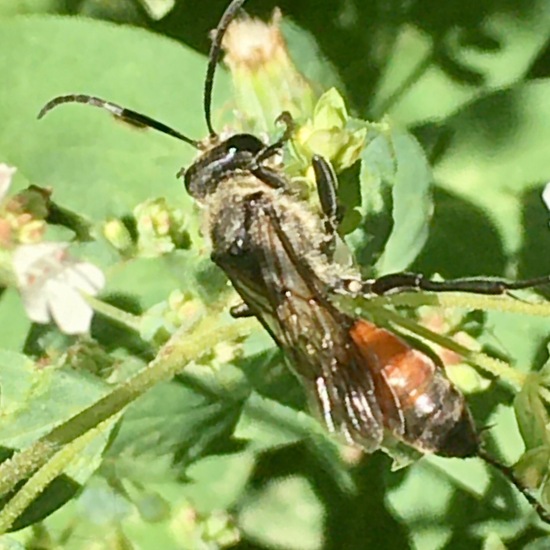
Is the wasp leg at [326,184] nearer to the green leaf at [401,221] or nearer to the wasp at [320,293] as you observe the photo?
the wasp at [320,293]

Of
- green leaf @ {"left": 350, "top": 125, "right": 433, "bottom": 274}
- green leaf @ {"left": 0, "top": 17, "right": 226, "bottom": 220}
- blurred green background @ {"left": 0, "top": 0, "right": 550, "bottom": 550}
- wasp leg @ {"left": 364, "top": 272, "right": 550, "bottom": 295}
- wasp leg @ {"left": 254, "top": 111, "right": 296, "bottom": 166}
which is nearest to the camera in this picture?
wasp leg @ {"left": 364, "top": 272, "right": 550, "bottom": 295}

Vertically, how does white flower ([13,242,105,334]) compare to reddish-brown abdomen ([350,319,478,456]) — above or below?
below

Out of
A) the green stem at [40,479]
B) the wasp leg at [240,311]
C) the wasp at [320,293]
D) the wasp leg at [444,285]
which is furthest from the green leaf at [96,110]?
A: the green stem at [40,479]

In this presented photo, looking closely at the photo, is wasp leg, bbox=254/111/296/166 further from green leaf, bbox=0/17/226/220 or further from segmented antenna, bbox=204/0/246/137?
green leaf, bbox=0/17/226/220

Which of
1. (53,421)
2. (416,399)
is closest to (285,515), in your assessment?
(53,421)

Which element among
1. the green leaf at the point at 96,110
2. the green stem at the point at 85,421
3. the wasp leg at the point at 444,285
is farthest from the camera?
the green leaf at the point at 96,110

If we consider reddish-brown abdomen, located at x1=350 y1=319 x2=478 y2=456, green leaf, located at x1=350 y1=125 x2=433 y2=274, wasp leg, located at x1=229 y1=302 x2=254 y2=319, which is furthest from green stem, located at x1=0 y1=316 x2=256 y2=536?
green leaf, located at x1=350 y1=125 x2=433 y2=274
